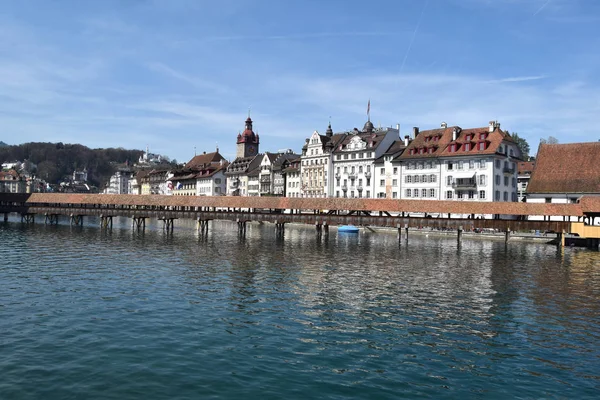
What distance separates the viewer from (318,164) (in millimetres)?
96500

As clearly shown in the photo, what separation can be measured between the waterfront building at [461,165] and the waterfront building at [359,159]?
269 inches

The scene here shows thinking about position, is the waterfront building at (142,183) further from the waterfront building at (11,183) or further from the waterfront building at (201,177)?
the waterfront building at (11,183)

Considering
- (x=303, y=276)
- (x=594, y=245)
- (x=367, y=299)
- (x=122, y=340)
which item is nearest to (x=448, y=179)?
(x=594, y=245)

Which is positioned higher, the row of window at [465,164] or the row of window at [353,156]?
the row of window at [353,156]

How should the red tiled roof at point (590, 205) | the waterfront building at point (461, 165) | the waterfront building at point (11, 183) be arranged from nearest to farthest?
the red tiled roof at point (590, 205) < the waterfront building at point (461, 165) < the waterfront building at point (11, 183)

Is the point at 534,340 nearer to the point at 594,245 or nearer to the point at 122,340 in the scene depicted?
the point at 122,340

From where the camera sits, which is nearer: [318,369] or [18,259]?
[318,369]

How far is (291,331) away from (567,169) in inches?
2236

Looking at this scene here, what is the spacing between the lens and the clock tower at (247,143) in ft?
426

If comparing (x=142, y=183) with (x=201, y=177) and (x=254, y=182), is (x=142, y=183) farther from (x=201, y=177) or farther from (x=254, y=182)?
(x=254, y=182)

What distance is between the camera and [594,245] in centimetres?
5066

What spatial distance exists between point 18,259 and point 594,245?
52.3m

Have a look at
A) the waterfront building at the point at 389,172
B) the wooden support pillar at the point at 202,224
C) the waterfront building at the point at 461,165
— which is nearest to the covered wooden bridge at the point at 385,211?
the wooden support pillar at the point at 202,224

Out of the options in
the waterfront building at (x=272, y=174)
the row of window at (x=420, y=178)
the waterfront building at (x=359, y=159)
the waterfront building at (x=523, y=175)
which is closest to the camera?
the row of window at (x=420, y=178)
